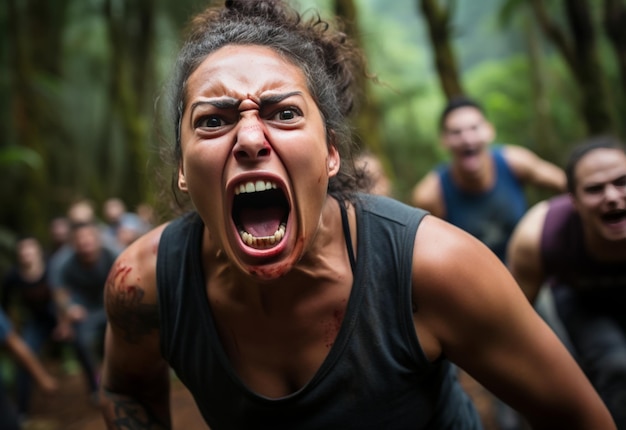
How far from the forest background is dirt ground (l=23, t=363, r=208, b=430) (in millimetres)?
2909

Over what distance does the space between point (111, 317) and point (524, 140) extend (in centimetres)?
1531

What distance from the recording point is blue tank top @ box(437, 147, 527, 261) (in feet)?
16.3

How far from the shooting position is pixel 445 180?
16.7 ft

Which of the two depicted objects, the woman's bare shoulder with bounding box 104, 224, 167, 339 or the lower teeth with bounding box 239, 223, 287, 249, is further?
the woman's bare shoulder with bounding box 104, 224, 167, 339

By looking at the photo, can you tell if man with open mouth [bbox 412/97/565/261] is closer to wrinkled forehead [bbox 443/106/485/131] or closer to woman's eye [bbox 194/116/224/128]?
wrinkled forehead [bbox 443/106/485/131]

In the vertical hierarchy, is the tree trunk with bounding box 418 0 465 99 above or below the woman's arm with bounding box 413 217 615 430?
above

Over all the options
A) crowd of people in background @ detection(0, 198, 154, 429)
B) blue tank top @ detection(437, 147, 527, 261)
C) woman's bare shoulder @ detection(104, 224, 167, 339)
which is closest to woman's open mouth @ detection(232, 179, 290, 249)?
woman's bare shoulder @ detection(104, 224, 167, 339)

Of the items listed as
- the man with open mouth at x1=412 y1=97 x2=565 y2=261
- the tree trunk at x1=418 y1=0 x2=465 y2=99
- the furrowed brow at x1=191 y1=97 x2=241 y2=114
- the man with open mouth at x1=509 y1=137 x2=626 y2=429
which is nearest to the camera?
the furrowed brow at x1=191 y1=97 x2=241 y2=114

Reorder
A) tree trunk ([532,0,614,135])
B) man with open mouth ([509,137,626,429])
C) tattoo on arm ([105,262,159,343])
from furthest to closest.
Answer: tree trunk ([532,0,614,135])
man with open mouth ([509,137,626,429])
tattoo on arm ([105,262,159,343])

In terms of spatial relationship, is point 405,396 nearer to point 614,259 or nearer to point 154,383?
point 154,383

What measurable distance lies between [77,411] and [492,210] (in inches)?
221

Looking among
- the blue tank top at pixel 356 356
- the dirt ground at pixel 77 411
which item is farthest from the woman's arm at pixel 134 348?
the dirt ground at pixel 77 411

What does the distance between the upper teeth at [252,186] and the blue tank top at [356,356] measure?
0.36 meters

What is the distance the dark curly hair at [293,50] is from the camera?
86.6 inches
